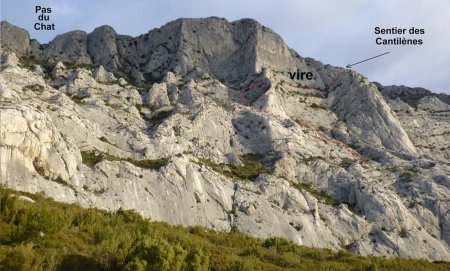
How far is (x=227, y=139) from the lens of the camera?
90.7m

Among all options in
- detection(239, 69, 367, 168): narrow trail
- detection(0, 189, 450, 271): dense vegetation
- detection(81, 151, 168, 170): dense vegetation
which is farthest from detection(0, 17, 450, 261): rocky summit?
detection(0, 189, 450, 271): dense vegetation

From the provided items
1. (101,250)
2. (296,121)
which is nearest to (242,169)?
(296,121)

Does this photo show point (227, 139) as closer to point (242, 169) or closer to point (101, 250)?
point (242, 169)

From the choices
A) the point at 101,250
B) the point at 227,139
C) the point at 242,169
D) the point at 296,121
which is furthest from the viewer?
the point at 296,121

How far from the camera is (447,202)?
3226 inches

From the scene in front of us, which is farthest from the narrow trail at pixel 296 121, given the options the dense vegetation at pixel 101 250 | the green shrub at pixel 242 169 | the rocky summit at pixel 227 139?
the dense vegetation at pixel 101 250

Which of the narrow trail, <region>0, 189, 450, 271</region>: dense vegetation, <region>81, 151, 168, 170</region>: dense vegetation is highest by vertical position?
the narrow trail

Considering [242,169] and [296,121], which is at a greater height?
[296,121]

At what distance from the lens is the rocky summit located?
62.3m

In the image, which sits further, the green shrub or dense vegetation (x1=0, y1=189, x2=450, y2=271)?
the green shrub

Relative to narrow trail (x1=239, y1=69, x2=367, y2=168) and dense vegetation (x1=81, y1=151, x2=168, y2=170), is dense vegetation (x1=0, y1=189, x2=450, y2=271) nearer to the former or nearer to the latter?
dense vegetation (x1=81, y1=151, x2=168, y2=170)

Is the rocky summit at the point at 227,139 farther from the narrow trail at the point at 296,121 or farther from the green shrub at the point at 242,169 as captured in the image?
the narrow trail at the point at 296,121

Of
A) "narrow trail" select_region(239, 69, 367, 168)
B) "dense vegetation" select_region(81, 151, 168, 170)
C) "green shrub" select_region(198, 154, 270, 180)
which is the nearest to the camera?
"dense vegetation" select_region(81, 151, 168, 170)

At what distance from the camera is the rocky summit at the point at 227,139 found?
62281 millimetres
